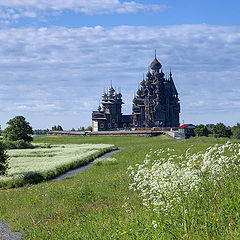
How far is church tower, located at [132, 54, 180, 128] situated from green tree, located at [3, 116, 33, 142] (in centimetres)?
4761

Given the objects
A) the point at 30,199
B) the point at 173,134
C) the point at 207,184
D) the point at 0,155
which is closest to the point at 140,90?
the point at 173,134

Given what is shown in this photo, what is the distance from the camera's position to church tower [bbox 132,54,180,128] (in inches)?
4552

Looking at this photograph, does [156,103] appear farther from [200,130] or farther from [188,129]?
[200,130]

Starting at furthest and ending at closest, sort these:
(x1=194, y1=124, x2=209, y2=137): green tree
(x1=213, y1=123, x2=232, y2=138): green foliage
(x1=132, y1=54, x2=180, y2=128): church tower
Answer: (x1=132, y1=54, x2=180, y2=128): church tower
(x1=194, y1=124, x2=209, y2=137): green tree
(x1=213, y1=123, x2=232, y2=138): green foliage

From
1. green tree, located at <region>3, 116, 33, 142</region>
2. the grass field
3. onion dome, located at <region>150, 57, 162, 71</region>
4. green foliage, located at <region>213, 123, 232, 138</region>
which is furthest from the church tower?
the grass field

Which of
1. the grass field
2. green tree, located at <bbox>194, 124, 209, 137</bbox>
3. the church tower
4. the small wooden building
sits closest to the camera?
the grass field

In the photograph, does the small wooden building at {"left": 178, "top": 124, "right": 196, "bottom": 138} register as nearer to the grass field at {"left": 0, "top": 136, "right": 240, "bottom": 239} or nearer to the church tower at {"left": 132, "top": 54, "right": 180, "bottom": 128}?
the church tower at {"left": 132, "top": 54, "right": 180, "bottom": 128}

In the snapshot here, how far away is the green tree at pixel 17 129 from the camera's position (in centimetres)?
7575

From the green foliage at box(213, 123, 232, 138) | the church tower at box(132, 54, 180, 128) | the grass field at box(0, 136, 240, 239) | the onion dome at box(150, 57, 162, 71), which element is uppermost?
the onion dome at box(150, 57, 162, 71)

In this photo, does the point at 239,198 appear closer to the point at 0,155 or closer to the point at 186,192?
the point at 186,192

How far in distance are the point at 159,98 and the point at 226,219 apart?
109 metres

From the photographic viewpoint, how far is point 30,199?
18.8m

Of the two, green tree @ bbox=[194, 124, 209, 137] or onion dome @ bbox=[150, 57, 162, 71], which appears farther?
onion dome @ bbox=[150, 57, 162, 71]

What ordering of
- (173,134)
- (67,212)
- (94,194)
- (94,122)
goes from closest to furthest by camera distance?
(67,212)
(94,194)
(173,134)
(94,122)
